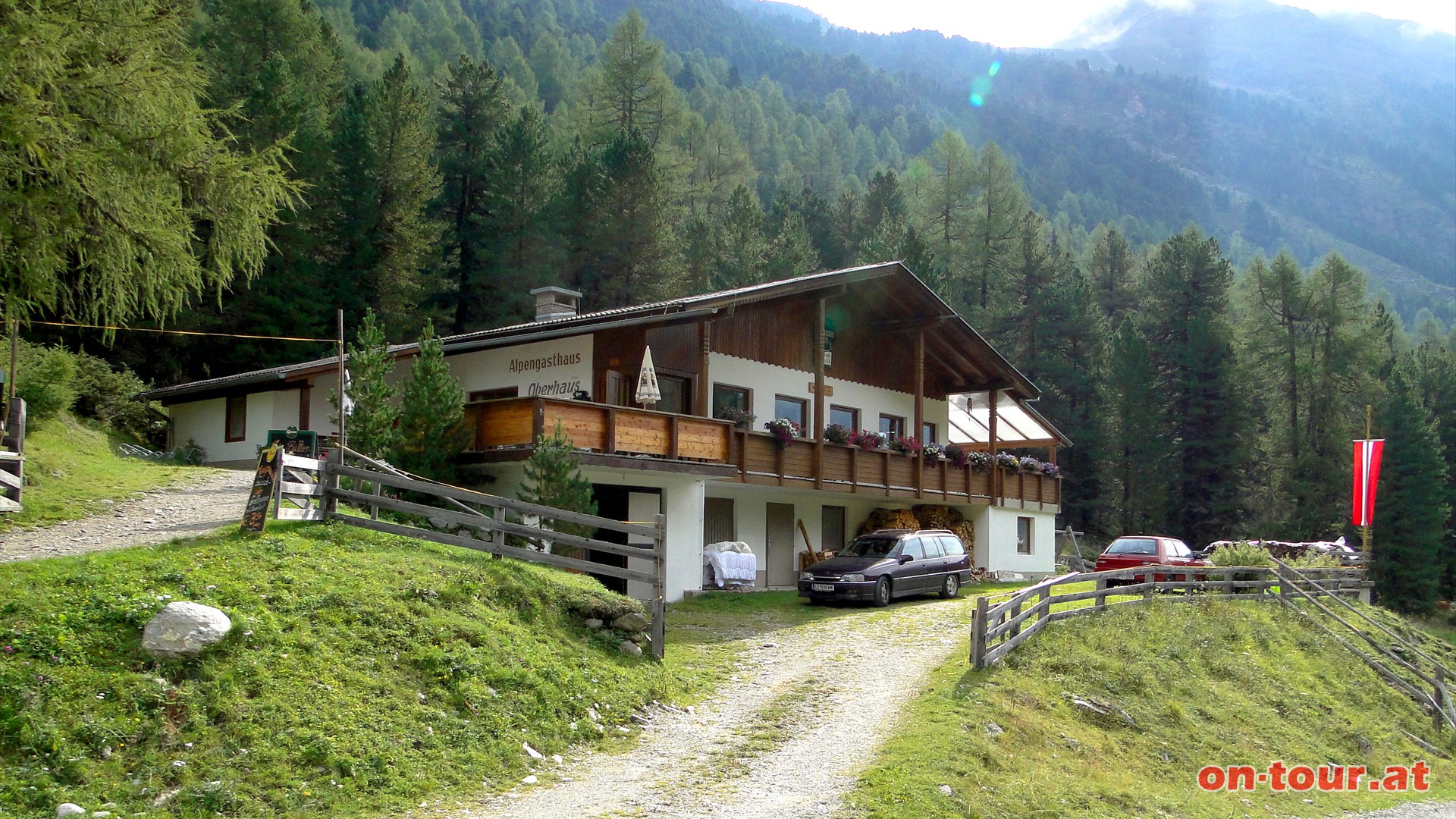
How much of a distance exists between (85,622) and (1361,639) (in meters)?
27.8

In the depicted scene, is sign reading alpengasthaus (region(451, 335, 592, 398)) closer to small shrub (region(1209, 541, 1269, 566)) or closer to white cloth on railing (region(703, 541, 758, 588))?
white cloth on railing (region(703, 541, 758, 588))

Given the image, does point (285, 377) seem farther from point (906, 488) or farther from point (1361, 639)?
point (1361, 639)

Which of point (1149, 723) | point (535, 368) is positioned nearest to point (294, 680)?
point (1149, 723)

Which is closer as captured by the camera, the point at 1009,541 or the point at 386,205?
the point at 1009,541

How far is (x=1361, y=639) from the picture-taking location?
27578mm

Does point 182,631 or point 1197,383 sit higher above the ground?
point 1197,383

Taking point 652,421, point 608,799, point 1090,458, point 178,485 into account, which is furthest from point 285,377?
point 1090,458

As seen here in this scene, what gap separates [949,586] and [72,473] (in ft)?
56.9

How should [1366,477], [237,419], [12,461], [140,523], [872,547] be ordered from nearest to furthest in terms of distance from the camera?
[140,523] < [12,461] < [872,547] < [237,419] < [1366,477]

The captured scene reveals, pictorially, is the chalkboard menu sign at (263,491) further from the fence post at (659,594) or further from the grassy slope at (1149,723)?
the grassy slope at (1149,723)

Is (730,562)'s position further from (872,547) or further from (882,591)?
(882,591)

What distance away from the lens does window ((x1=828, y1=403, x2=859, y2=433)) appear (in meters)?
30.2

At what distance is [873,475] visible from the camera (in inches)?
1104

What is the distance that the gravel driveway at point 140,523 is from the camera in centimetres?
1396
